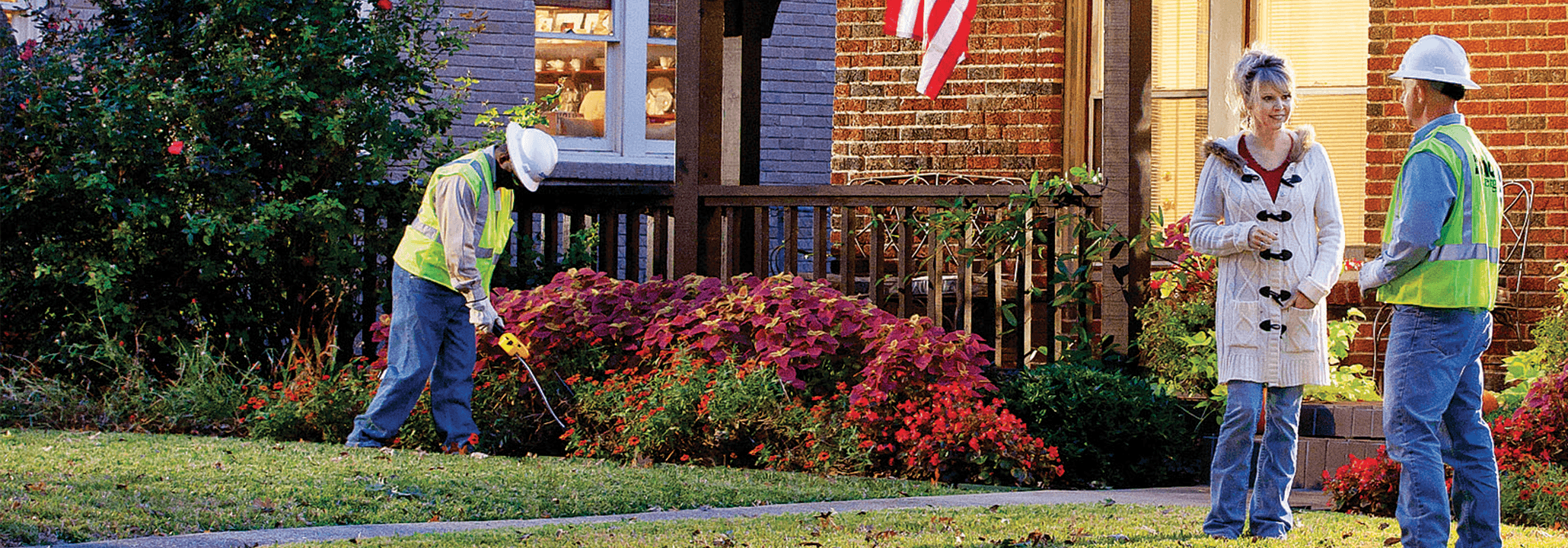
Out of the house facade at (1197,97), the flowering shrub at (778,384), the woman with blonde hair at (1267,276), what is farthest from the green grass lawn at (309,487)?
the house facade at (1197,97)

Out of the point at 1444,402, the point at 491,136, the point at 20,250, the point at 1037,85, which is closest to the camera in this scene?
the point at 1444,402

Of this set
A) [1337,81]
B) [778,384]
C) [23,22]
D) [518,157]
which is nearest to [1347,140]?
[1337,81]

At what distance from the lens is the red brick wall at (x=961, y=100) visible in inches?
426

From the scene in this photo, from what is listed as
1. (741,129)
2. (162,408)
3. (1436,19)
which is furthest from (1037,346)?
(162,408)

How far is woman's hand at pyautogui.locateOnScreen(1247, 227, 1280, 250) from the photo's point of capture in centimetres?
509

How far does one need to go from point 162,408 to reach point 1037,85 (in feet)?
19.0

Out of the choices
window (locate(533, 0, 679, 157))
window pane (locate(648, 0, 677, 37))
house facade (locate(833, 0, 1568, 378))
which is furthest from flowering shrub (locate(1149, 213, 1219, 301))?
window pane (locate(648, 0, 677, 37))

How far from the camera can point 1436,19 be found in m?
8.91

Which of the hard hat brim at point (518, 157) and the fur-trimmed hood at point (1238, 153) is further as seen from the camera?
the hard hat brim at point (518, 157)

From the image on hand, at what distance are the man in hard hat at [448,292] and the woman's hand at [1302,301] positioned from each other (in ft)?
12.6

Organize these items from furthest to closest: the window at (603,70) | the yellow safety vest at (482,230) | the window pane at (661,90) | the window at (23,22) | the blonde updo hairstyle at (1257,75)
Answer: the window pane at (661,90)
the window at (603,70)
the window at (23,22)
the yellow safety vest at (482,230)
the blonde updo hairstyle at (1257,75)

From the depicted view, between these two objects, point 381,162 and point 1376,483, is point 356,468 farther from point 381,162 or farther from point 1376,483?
point 1376,483

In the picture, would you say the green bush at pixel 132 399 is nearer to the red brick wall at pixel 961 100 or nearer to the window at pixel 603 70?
the red brick wall at pixel 961 100

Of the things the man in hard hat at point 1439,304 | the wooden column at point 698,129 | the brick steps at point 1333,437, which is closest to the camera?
the man in hard hat at point 1439,304
